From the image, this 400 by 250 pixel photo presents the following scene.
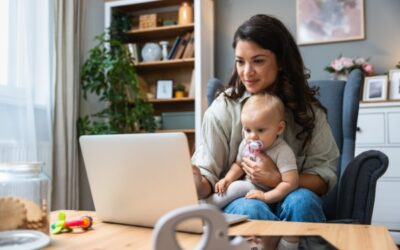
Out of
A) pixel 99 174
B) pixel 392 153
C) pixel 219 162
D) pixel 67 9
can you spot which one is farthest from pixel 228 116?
pixel 67 9

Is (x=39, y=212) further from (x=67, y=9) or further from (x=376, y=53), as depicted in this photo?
(x=376, y=53)

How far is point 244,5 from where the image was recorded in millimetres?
3492

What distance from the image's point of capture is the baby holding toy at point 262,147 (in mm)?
1256

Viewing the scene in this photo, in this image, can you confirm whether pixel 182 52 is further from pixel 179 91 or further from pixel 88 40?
pixel 88 40

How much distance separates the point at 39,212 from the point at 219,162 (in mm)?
715

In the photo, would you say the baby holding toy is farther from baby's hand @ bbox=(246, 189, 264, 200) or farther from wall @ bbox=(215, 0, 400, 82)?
wall @ bbox=(215, 0, 400, 82)

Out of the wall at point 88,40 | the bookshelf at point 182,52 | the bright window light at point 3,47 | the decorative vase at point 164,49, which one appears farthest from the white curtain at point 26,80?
the decorative vase at point 164,49

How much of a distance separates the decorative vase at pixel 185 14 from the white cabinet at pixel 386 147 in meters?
1.51

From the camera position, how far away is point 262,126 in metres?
1.27

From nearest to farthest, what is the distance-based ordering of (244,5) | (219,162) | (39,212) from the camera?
(39,212) < (219,162) < (244,5)

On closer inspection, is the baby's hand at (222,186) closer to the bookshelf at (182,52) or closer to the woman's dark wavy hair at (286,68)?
the woman's dark wavy hair at (286,68)

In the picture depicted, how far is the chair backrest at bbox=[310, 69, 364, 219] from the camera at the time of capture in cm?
170

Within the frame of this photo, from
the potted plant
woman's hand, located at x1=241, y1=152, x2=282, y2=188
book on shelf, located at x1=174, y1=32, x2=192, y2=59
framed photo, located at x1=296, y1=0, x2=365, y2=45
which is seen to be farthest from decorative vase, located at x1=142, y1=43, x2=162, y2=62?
woman's hand, located at x1=241, y1=152, x2=282, y2=188

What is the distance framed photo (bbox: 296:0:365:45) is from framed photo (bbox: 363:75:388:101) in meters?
0.41
